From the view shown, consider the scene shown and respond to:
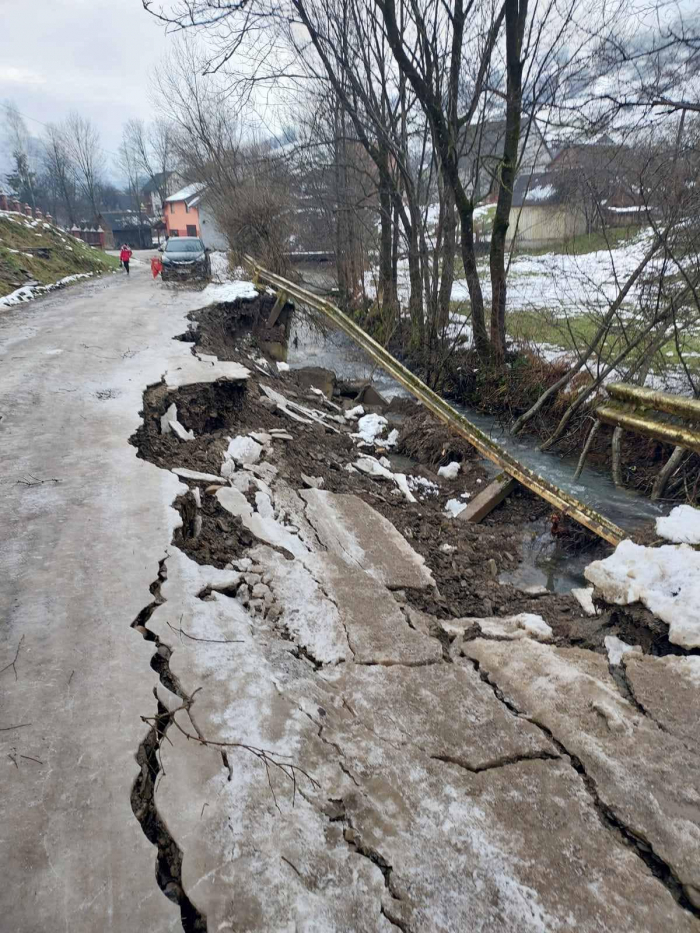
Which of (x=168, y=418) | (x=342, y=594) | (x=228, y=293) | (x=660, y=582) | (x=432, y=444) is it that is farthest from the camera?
(x=228, y=293)

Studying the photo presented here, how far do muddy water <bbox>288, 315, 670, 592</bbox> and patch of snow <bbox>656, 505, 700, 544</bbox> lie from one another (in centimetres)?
167

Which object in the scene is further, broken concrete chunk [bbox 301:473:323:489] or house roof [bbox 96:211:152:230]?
house roof [bbox 96:211:152:230]

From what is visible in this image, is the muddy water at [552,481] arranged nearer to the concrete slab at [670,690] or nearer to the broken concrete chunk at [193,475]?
the concrete slab at [670,690]

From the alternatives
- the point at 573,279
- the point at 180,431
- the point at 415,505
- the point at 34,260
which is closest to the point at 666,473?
the point at 415,505

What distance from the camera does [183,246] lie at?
61.2 ft

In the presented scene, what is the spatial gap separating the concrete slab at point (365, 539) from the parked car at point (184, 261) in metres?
14.8

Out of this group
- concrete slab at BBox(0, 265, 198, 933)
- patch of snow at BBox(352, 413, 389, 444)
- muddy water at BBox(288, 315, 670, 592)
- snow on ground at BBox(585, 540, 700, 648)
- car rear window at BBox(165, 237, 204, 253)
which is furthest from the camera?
car rear window at BBox(165, 237, 204, 253)

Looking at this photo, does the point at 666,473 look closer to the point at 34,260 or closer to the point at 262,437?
the point at 262,437

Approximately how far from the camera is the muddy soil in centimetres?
364

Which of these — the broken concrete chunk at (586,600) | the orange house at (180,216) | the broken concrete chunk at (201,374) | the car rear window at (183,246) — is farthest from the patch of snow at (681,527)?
the orange house at (180,216)

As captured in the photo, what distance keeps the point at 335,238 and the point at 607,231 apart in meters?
10.2

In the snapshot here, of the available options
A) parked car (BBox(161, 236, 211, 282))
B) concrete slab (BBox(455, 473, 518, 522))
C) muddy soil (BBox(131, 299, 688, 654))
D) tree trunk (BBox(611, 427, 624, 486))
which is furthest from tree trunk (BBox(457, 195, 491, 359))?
parked car (BBox(161, 236, 211, 282))

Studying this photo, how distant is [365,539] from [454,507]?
239 centimetres

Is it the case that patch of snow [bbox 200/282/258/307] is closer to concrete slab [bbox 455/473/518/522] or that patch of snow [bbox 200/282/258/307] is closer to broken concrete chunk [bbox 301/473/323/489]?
broken concrete chunk [bbox 301/473/323/489]
